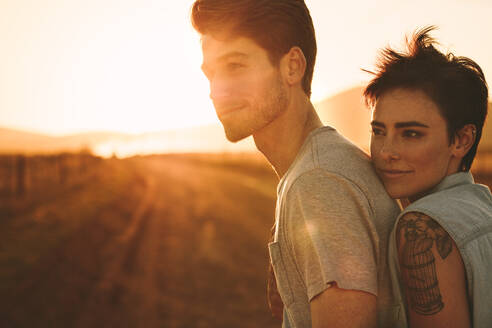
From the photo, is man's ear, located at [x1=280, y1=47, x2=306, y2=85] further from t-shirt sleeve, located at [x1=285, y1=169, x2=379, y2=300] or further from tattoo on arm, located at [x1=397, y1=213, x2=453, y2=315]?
tattoo on arm, located at [x1=397, y1=213, x2=453, y2=315]

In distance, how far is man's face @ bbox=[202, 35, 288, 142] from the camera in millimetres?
2166

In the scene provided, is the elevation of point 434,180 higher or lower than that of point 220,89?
lower

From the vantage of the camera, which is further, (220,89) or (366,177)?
(220,89)

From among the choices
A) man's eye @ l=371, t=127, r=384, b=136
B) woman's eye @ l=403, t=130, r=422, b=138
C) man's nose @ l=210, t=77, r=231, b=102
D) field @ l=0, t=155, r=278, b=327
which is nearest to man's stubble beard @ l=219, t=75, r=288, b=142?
man's nose @ l=210, t=77, r=231, b=102

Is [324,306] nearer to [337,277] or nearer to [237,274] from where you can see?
[337,277]

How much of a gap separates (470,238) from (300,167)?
0.70 m

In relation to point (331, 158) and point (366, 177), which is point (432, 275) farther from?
point (331, 158)

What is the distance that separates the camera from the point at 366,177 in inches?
71.3

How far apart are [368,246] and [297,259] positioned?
0.27 m

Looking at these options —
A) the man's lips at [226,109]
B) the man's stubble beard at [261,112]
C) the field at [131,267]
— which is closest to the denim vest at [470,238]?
the man's stubble beard at [261,112]

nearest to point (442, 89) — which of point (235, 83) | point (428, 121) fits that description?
point (428, 121)

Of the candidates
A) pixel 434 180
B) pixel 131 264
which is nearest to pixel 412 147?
pixel 434 180

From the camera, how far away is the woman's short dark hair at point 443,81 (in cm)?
199

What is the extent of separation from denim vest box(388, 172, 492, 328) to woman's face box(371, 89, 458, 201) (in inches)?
5.6
